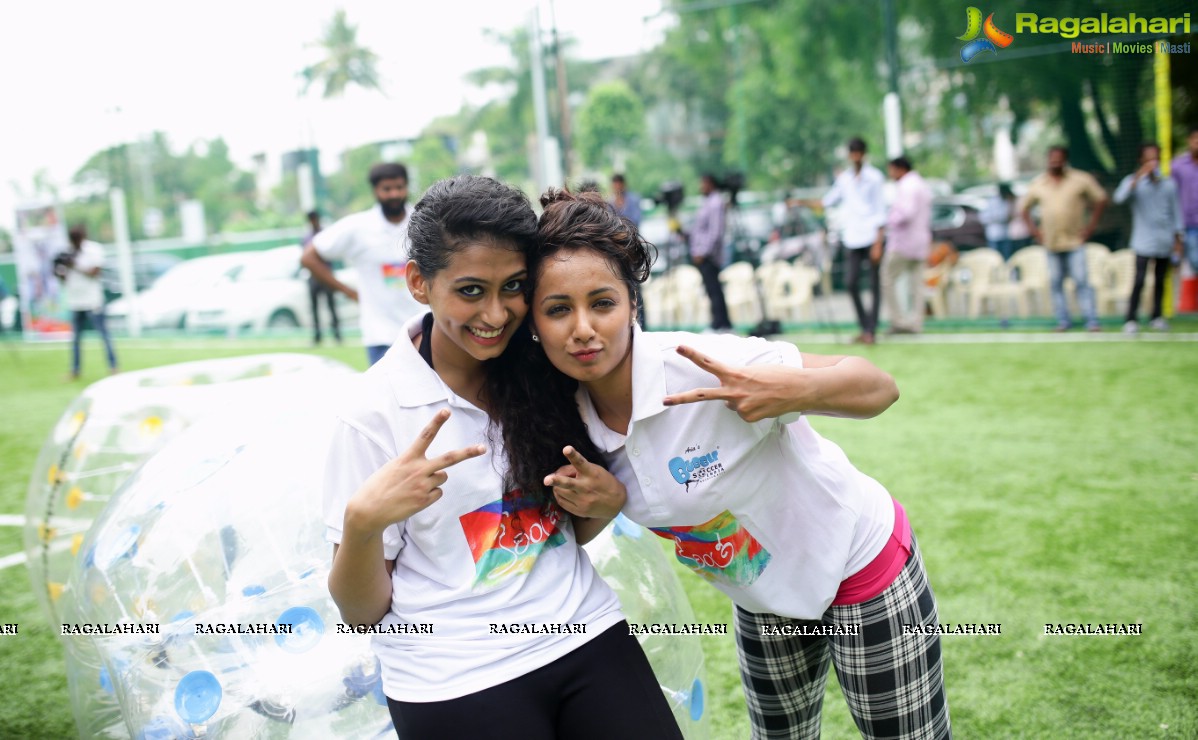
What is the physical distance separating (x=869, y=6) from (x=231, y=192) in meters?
46.3

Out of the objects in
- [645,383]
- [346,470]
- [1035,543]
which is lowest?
[1035,543]

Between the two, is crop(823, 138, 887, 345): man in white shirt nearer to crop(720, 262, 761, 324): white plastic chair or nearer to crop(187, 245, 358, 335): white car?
crop(720, 262, 761, 324): white plastic chair

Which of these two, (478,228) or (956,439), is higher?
(478,228)

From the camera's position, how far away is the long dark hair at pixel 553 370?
5.99 ft

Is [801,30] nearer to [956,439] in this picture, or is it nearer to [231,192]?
[956,439]

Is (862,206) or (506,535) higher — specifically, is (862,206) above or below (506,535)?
above

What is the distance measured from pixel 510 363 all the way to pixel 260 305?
15593mm

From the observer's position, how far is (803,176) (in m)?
24.5

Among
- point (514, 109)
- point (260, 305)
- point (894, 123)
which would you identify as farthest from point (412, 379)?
point (514, 109)

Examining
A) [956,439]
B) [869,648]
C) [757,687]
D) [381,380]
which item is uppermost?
[381,380]

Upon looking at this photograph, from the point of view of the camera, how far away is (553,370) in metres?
1.95

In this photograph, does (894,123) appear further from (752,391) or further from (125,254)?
(125,254)

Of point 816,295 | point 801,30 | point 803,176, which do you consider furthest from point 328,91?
point 816,295

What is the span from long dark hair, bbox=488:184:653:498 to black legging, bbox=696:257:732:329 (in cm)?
871
